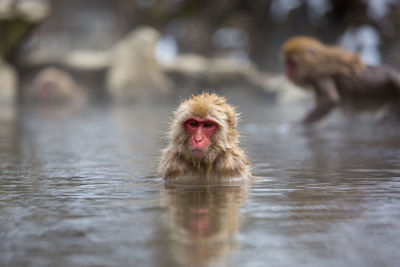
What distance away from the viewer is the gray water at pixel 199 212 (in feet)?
8.00

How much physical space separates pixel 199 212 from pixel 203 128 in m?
0.94

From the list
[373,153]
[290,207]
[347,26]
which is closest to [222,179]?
[290,207]

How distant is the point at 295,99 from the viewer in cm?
1947

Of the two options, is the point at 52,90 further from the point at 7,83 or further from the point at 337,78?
the point at 337,78

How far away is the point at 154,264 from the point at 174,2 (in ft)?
64.6

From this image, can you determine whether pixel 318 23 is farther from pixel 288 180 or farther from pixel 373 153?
pixel 288 180

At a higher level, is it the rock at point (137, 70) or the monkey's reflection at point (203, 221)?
the rock at point (137, 70)

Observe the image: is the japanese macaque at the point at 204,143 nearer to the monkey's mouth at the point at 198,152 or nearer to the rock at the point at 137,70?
the monkey's mouth at the point at 198,152

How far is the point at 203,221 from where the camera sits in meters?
2.99

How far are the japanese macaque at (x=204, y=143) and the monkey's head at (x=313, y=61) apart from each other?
4980 mm

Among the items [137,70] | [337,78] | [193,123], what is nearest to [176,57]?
[137,70]

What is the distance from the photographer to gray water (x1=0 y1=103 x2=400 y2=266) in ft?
8.00

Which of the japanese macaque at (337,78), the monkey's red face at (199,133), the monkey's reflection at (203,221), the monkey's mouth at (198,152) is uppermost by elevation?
the japanese macaque at (337,78)

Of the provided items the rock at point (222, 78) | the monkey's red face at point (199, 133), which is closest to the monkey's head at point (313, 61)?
the monkey's red face at point (199, 133)
